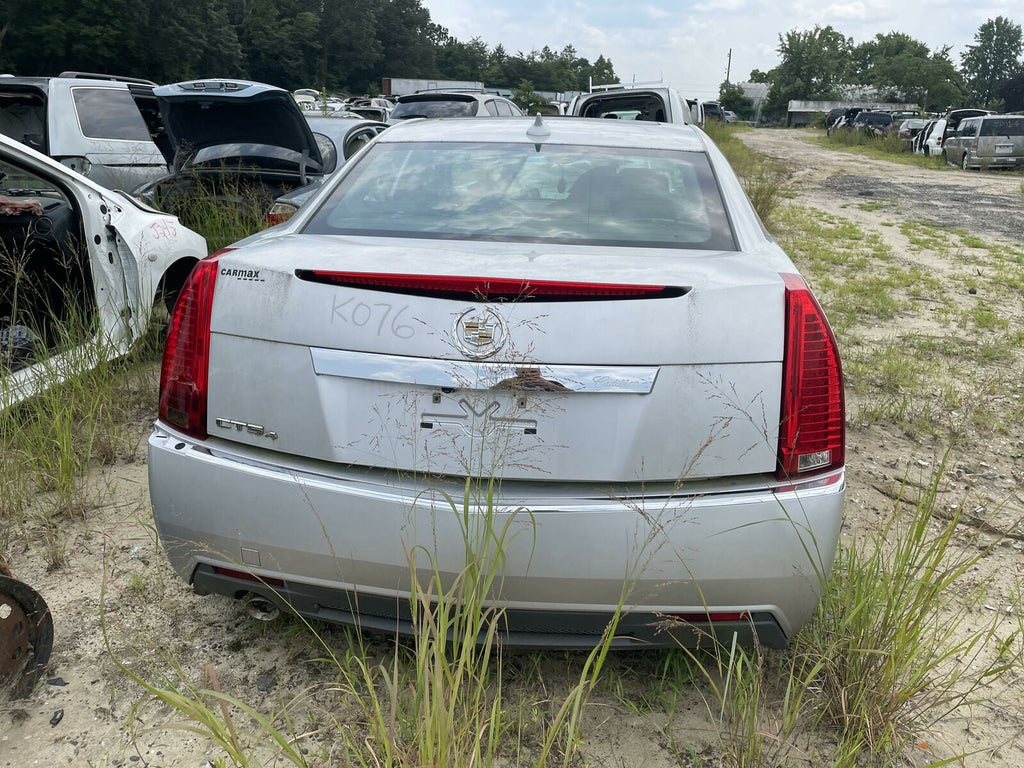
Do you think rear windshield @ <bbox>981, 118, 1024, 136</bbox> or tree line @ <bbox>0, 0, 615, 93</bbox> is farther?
tree line @ <bbox>0, 0, 615, 93</bbox>

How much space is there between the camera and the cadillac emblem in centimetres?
188

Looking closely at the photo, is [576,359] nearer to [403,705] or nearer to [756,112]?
[403,705]

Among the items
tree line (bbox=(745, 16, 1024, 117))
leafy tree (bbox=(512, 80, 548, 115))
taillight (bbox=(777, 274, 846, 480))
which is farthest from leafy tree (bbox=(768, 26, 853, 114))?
taillight (bbox=(777, 274, 846, 480))

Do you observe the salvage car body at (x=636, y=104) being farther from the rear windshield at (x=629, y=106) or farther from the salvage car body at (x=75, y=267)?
the salvage car body at (x=75, y=267)

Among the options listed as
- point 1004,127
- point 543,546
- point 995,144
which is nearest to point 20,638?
point 543,546

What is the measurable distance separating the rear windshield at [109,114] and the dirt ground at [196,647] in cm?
473

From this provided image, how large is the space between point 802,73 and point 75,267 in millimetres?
99254

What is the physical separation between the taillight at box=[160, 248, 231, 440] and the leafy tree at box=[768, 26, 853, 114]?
9657cm

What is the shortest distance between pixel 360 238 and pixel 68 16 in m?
52.6

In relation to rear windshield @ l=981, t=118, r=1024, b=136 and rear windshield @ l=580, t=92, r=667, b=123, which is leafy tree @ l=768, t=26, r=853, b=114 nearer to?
rear windshield @ l=981, t=118, r=1024, b=136

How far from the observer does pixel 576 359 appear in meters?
1.87

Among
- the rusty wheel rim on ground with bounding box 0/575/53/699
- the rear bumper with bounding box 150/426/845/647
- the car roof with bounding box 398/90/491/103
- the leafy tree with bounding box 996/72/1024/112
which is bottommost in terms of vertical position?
the rusty wheel rim on ground with bounding box 0/575/53/699

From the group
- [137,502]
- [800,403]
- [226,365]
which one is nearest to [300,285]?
[226,365]

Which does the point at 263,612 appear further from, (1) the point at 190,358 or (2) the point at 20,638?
(1) the point at 190,358
